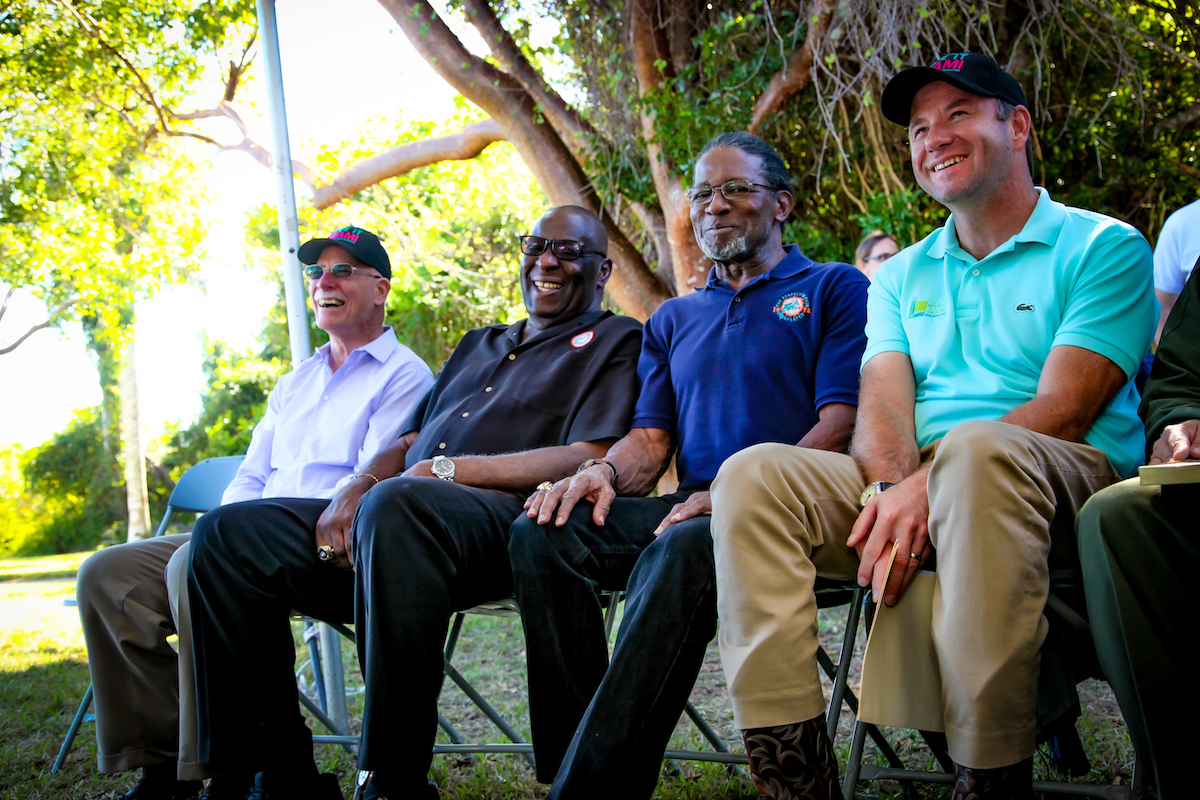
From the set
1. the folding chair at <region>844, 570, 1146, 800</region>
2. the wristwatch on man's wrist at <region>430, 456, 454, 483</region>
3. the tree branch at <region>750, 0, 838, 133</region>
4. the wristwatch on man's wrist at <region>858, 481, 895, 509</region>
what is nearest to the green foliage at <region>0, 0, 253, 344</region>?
the tree branch at <region>750, 0, 838, 133</region>

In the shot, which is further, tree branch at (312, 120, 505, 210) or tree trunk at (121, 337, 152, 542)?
tree trunk at (121, 337, 152, 542)

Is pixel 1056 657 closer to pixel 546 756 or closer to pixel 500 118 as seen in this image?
pixel 546 756

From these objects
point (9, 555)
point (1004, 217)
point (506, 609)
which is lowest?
point (9, 555)

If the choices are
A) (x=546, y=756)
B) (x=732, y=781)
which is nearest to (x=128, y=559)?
(x=546, y=756)

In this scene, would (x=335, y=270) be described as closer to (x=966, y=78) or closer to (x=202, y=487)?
(x=202, y=487)

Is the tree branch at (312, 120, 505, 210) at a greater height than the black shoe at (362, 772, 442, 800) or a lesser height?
greater

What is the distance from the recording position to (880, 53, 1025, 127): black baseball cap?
2.30 metres

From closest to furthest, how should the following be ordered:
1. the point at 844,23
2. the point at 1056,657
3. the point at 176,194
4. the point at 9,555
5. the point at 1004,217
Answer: the point at 1056,657 < the point at 1004,217 < the point at 844,23 < the point at 176,194 < the point at 9,555

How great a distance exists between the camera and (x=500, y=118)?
22.0ft

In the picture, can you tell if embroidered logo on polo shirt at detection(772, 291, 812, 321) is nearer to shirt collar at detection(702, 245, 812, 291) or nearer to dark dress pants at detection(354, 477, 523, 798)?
shirt collar at detection(702, 245, 812, 291)

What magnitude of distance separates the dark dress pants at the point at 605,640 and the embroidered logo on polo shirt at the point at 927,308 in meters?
0.87

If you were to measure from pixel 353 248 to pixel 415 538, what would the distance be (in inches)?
73.8

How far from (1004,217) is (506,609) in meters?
1.75

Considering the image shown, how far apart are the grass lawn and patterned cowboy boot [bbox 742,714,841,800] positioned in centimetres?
94
